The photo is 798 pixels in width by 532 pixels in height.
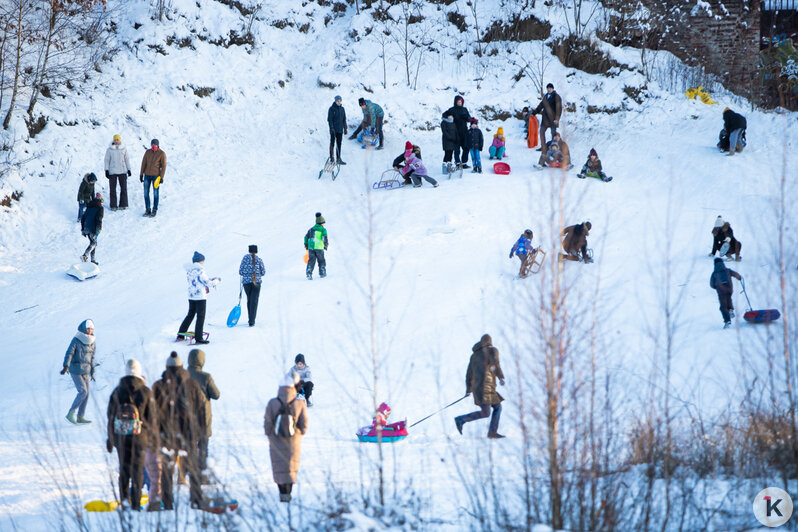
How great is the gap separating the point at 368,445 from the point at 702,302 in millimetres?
6874

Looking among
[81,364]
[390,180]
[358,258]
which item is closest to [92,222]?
[358,258]

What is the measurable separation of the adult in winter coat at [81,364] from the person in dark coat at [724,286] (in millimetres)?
9158

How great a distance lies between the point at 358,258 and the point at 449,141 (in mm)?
5138

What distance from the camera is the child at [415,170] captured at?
58.5 feet

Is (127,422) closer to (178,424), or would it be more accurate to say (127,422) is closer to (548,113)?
(178,424)

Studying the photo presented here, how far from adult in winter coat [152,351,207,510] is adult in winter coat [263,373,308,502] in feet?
2.10

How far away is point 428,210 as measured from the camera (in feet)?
53.7

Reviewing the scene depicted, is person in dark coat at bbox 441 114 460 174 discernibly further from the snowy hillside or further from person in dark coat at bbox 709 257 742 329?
person in dark coat at bbox 709 257 742 329

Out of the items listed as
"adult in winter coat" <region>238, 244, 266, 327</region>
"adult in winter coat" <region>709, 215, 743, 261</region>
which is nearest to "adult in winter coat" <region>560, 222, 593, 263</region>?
"adult in winter coat" <region>709, 215, 743, 261</region>

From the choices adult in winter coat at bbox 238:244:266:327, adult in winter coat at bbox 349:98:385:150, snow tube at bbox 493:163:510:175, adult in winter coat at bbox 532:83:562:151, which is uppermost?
adult in winter coat at bbox 349:98:385:150

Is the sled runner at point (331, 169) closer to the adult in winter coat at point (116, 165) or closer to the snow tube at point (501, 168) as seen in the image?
the snow tube at point (501, 168)

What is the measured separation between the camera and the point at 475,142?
18328mm

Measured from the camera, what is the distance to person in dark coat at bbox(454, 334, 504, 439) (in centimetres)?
845

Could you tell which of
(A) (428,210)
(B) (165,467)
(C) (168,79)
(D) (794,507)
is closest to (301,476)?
(B) (165,467)
